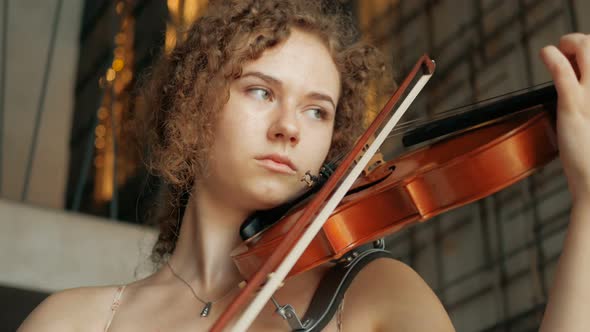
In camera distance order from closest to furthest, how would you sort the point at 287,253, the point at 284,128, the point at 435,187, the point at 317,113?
the point at 287,253
the point at 435,187
the point at 284,128
the point at 317,113

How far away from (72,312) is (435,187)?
0.72 m

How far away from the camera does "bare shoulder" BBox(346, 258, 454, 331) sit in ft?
3.43

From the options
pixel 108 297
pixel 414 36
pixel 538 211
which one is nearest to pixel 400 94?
pixel 108 297

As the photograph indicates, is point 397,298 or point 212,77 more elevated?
point 212,77

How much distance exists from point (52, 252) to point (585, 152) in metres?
2.22

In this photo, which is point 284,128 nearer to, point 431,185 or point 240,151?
point 240,151

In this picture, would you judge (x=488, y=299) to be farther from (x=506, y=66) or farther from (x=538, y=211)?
(x=506, y=66)

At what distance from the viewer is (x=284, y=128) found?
1205mm

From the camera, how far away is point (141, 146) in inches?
64.6

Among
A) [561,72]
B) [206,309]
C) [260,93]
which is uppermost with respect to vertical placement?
A: [561,72]

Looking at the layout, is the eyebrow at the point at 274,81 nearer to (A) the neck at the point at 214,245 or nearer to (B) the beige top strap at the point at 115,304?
(A) the neck at the point at 214,245

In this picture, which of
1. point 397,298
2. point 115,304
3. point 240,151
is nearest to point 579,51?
point 397,298

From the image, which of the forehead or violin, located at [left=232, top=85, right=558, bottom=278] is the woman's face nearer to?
the forehead

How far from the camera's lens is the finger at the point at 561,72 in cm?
95
